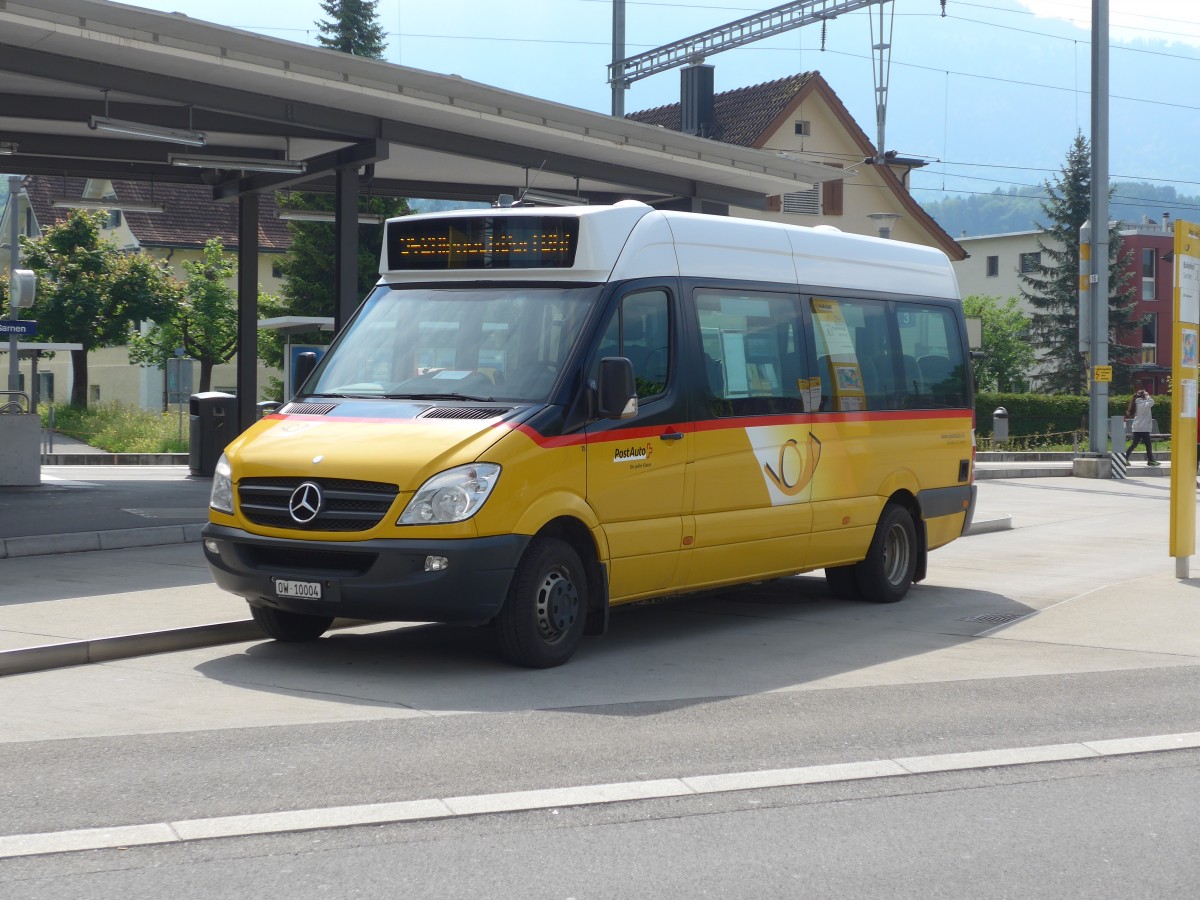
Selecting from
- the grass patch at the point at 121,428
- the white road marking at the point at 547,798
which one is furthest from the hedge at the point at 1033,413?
the white road marking at the point at 547,798

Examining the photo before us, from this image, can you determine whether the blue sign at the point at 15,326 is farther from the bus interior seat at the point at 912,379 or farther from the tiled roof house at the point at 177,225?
the tiled roof house at the point at 177,225

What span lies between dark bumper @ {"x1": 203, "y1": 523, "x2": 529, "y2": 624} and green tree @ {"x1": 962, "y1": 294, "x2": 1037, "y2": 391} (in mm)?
65372

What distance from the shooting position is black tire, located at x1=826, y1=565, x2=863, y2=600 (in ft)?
40.8

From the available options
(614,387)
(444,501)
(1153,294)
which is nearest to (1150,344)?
(1153,294)

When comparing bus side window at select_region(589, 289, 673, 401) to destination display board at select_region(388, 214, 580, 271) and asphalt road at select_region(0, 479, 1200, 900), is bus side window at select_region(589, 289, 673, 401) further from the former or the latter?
asphalt road at select_region(0, 479, 1200, 900)

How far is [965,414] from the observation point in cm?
1349

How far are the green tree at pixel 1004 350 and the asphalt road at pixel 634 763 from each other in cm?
6327

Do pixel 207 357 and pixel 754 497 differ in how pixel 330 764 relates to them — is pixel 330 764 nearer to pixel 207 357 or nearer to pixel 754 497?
pixel 754 497

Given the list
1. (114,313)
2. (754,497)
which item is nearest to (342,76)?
(754,497)

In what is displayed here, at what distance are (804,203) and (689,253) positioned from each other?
43.9 m

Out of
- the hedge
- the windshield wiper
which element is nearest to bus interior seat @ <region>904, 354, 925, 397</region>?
the windshield wiper

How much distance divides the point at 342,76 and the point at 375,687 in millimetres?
9558

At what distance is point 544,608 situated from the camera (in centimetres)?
893

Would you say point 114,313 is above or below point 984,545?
above
